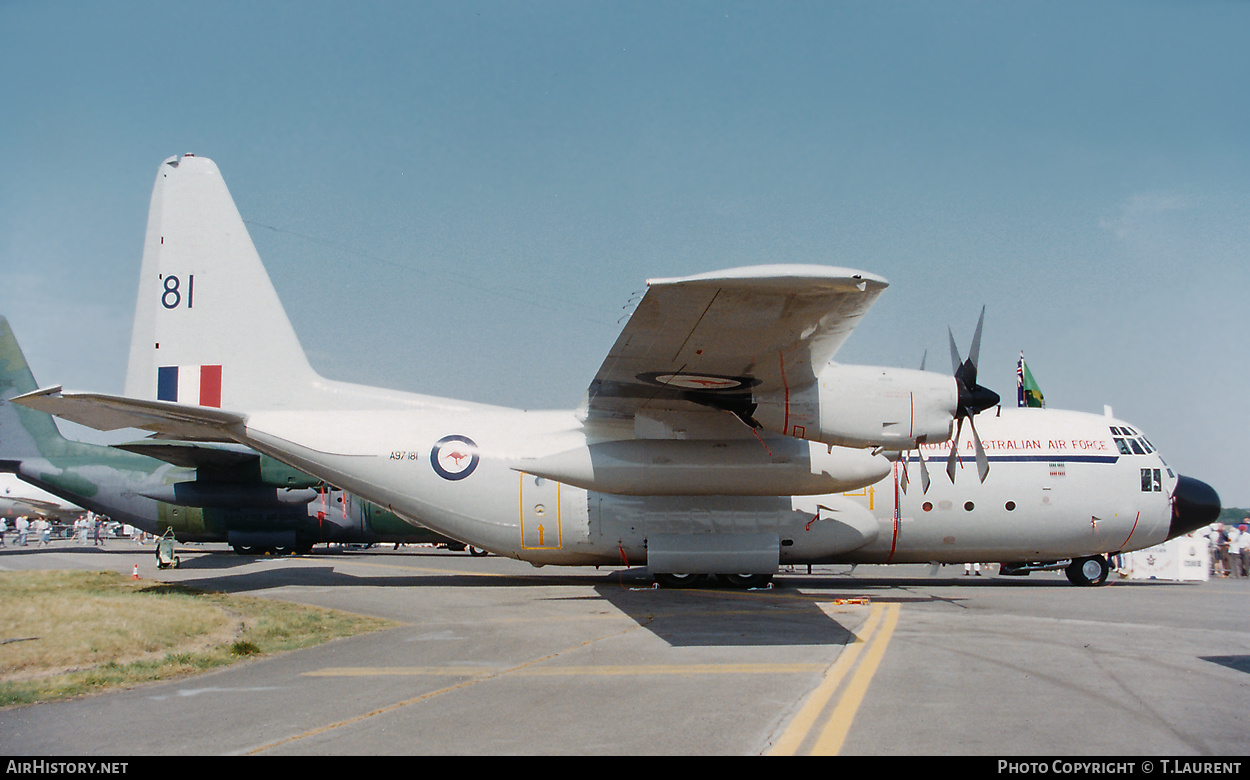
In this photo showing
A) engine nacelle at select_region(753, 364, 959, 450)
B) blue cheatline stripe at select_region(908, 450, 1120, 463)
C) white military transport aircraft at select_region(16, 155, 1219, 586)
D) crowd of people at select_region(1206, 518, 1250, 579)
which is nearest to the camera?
engine nacelle at select_region(753, 364, 959, 450)

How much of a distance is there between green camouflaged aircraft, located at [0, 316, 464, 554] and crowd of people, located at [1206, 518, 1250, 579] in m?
22.7

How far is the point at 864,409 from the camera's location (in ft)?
38.1

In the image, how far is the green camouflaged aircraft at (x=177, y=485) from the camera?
82.2ft

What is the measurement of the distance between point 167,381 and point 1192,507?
767 inches

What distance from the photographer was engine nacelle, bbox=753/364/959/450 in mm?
11594

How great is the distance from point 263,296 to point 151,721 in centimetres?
1045

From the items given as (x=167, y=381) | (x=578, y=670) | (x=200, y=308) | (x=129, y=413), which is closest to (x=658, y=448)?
(x=578, y=670)

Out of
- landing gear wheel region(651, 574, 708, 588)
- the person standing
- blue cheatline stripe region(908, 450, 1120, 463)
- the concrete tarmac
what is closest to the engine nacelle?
the concrete tarmac

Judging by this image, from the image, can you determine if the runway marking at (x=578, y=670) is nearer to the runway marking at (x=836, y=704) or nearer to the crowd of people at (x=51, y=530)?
the runway marking at (x=836, y=704)

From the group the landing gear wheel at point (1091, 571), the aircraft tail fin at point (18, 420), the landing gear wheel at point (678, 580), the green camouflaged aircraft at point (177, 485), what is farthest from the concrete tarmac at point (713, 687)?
the aircraft tail fin at point (18, 420)

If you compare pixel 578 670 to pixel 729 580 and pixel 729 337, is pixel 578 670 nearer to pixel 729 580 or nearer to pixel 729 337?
pixel 729 337

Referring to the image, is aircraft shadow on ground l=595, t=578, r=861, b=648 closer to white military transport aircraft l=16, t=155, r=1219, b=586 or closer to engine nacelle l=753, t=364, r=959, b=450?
white military transport aircraft l=16, t=155, r=1219, b=586
